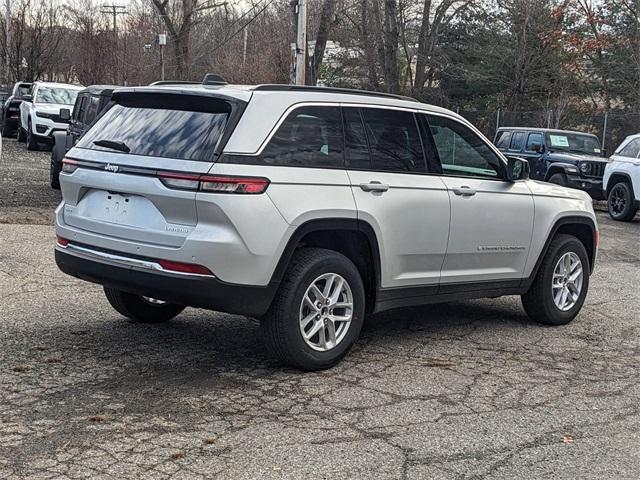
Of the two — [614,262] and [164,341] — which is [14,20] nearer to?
[614,262]

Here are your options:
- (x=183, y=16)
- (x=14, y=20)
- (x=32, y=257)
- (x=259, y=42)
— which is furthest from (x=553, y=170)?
(x=14, y=20)

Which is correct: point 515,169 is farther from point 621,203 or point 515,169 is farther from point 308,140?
point 621,203

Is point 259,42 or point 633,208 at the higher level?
point 259,42

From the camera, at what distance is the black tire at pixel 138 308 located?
269 inches

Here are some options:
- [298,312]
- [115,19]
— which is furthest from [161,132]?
[115,19]

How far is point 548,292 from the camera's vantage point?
761cm

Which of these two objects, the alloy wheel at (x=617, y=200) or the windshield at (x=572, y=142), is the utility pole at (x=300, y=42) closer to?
the windshield at (x=572, y=142)

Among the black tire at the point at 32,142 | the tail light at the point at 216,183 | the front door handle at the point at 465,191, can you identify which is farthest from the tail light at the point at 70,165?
the black tire at the point at 32,142

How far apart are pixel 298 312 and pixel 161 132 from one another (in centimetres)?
142

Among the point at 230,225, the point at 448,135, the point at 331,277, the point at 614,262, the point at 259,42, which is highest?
the point at 259,42

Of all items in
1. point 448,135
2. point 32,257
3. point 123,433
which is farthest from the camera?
point 32,257

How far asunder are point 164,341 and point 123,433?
1915mm

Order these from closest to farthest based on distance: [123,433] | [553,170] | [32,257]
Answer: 1. [123,433]
2. [32,257]
3. [553,170]

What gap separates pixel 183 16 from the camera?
4544 cm
